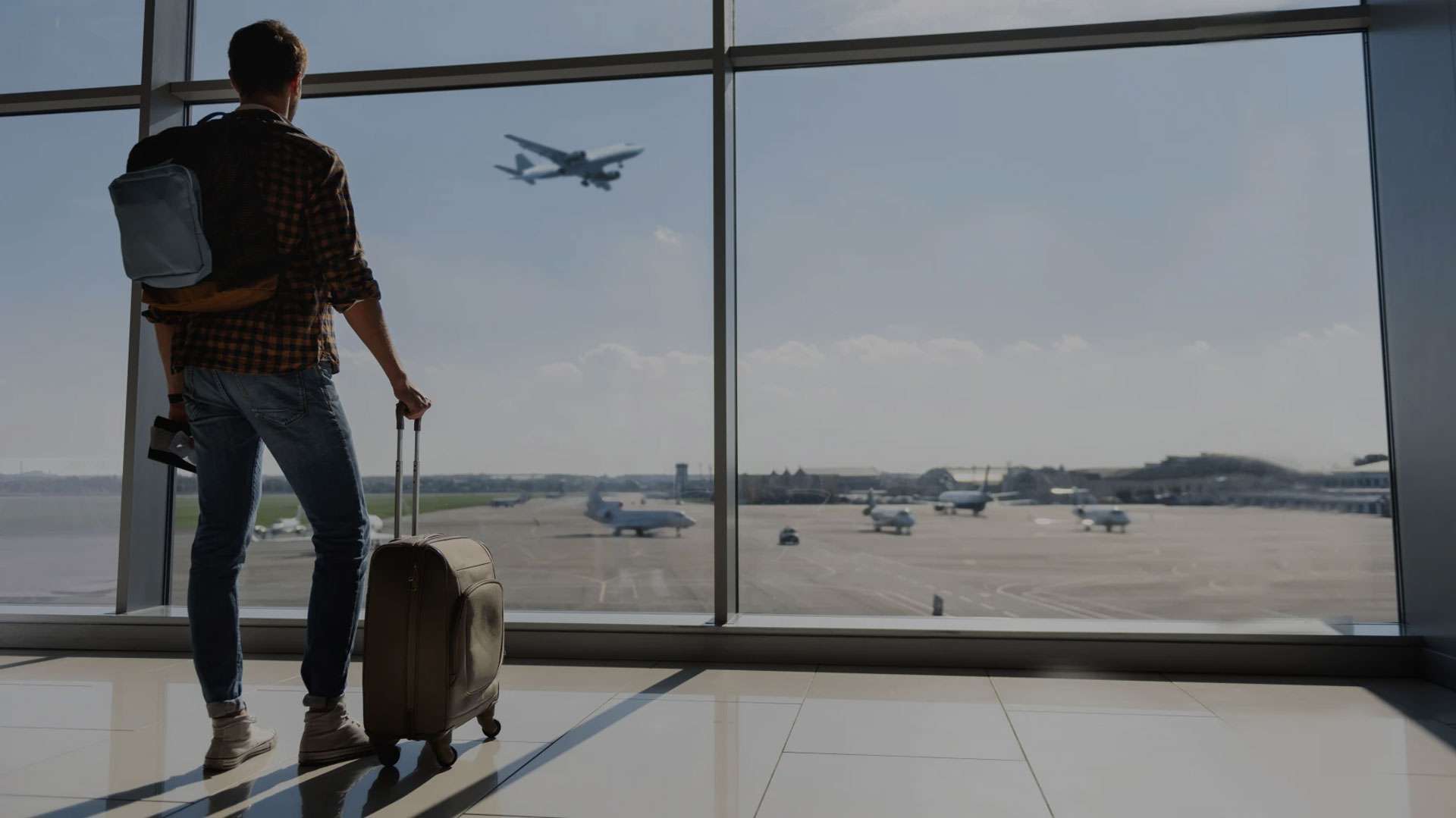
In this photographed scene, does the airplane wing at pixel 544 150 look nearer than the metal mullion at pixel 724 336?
No

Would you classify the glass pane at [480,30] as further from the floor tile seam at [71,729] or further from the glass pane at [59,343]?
the floor tile seam at [71,729]

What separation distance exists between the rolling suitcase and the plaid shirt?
40 centimetres

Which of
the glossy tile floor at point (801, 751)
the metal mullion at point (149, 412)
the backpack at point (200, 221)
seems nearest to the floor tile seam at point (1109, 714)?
Result: the glossy tile floor at point (801, 751)

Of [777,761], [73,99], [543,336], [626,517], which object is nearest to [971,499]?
[626,517]

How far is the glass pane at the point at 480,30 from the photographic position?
2.85 metres

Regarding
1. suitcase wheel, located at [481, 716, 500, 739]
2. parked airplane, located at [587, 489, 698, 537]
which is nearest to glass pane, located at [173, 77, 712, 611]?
parked airplane, located at [587, 489, 698, 537]

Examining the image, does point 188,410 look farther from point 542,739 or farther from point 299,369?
point 542,739

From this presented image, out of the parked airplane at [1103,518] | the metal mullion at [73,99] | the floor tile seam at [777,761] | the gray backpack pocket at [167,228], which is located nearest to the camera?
the floor tile seam at [777,761]

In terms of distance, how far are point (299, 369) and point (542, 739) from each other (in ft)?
2.77

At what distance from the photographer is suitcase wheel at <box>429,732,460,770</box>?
5.17ft

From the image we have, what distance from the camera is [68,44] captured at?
3.15 m

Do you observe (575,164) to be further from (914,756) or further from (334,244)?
(914,756)

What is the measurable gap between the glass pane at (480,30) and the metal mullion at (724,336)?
0.46ft

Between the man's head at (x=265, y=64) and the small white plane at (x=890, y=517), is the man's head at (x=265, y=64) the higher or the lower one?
the higher one
